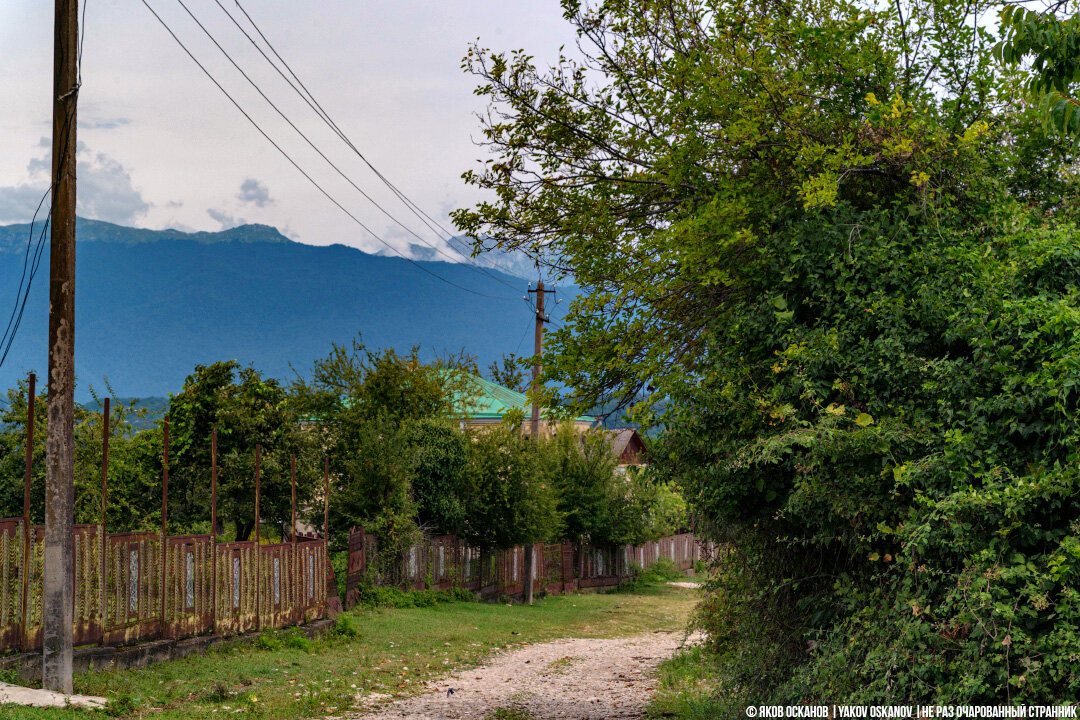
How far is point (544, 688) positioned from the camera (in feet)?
42.6

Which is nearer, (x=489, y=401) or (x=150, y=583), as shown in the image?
(x=150, y=583)

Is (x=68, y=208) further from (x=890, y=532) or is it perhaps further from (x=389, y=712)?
(x=890, y=532)

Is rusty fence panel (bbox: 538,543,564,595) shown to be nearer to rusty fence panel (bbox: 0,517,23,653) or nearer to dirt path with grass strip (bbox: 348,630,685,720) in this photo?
dirt path with grass strip (bbox: 348,630,685,720)

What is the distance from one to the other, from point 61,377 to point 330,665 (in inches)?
233

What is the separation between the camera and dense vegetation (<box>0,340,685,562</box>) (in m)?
20.8

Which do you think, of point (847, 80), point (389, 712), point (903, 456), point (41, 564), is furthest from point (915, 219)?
point (41, 564)

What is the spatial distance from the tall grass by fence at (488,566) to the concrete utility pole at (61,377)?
31.7ft

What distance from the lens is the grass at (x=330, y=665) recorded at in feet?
32.7

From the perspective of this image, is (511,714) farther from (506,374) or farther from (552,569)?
(506,374)

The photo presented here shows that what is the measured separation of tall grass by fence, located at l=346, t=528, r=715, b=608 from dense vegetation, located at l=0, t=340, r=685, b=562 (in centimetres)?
56

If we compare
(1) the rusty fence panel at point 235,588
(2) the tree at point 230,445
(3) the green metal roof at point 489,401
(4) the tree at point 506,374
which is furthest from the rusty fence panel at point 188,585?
(4) the tree at point 506,374

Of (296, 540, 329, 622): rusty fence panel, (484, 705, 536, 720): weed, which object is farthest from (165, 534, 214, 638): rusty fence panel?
(484, 705, 536, 720): weed

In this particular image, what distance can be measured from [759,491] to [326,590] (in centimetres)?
1191

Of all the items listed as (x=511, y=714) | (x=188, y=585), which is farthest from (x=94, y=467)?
(x=511, y=714)
